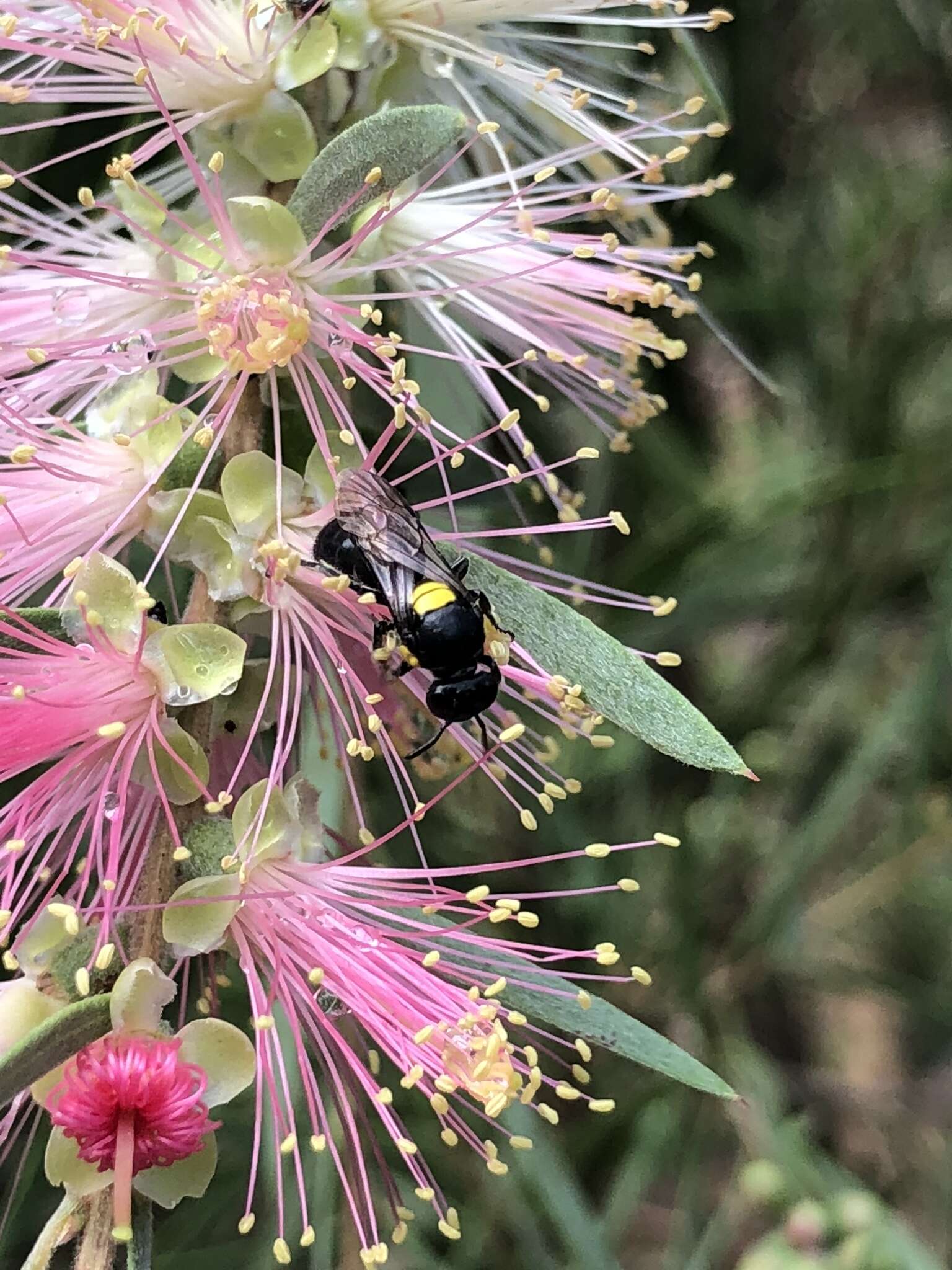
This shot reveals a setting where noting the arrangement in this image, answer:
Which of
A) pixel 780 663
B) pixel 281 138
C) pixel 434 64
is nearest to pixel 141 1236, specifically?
pixel 281 138

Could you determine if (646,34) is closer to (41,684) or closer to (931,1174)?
(41,684)

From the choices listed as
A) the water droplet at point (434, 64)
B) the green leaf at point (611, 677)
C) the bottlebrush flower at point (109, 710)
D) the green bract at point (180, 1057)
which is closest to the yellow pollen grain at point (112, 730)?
the bottlebrush flower at point (109, 710)

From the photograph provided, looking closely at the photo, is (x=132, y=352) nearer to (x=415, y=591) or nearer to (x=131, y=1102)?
(x=415, y=591)

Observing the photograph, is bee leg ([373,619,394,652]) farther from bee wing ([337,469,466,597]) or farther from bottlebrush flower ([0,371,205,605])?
bottlebrush flower ([0,371,205,605])

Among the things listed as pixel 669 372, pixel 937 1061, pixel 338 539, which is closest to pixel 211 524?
pixel 338 539

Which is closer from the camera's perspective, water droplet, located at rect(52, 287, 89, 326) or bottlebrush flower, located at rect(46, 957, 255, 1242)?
bottlebrush flower, located at rect(46, 957, 255, 1242)

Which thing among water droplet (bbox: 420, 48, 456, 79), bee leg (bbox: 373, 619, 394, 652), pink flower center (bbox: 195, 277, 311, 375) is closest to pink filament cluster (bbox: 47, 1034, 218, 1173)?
bee leg (bbox: 373, 619, 394, 652)

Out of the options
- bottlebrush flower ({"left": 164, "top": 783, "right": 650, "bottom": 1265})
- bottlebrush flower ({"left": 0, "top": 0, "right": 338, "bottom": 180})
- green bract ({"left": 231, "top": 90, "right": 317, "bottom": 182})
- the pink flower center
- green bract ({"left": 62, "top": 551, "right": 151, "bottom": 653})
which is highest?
bottlebrush flower ({"left": 0, "top": 0, "right": 338, "bottom": 180})
